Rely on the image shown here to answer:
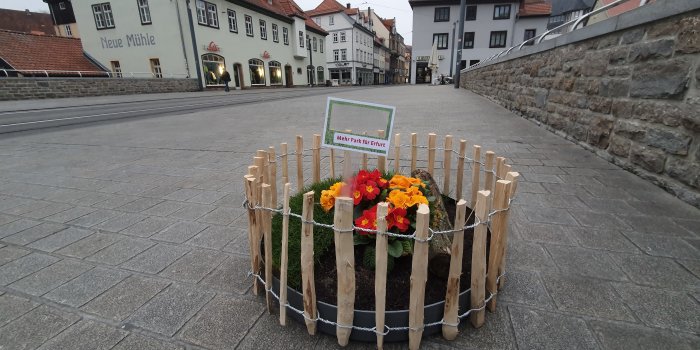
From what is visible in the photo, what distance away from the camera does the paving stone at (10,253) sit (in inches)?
92.3

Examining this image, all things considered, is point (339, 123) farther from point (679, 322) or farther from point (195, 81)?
point (195, 81)

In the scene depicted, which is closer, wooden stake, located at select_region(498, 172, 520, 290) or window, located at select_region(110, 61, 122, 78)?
wooden stake, located at select_region(498, 172, 520, 290)

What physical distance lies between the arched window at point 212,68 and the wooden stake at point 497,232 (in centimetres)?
2829

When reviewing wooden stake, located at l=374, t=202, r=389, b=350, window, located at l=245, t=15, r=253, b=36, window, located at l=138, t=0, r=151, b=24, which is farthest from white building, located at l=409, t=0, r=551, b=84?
wooden stake, located at l=374, t=202, r=389, b=350

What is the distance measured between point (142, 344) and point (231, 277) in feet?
1.96

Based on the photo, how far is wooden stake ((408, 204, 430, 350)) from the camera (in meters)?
1.36

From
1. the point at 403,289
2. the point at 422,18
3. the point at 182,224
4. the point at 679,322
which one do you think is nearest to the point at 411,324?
the point at 403,289

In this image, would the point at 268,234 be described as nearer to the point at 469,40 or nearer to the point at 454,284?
the point at 454,284

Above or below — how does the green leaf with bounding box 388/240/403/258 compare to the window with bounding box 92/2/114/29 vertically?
below

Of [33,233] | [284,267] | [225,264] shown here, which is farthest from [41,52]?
[284,267]

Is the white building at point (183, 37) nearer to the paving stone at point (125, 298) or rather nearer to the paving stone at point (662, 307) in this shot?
the paving stone at point (125, 298)

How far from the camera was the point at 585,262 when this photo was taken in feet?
7.18

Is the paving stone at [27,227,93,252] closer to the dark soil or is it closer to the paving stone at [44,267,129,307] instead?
the paving stone at [44,267,129,307]

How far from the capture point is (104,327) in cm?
170
